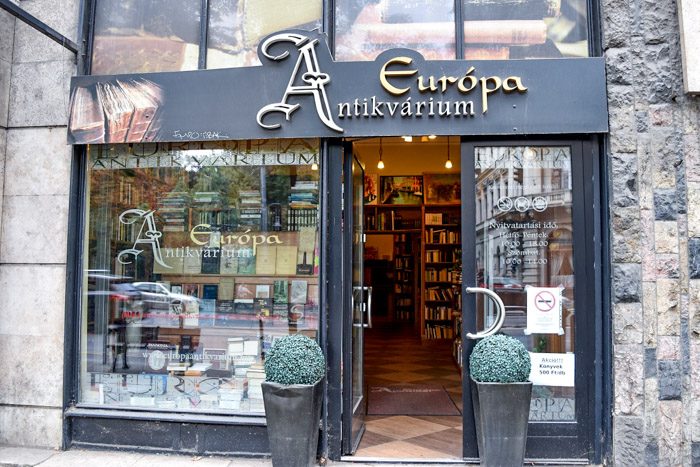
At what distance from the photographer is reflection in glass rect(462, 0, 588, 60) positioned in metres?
4.45

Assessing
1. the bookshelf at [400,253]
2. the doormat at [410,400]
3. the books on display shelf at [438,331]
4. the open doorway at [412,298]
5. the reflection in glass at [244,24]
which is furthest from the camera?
the bookshelf at [400,253]

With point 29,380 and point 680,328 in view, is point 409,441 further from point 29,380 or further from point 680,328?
point 29,380

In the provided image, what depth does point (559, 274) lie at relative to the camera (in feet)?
14.2

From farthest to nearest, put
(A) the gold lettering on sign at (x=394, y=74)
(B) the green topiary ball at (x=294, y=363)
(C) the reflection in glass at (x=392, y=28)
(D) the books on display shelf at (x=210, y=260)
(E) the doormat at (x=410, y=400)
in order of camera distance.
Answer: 1. (E) the doormat at (x=410, y=400)
2. (D) the books on display shelf at (x=210, y=260)
3. (C) the reflection in glass at (x=392, y=28)
4. (A) the gold lettering on sign at (x=394, y=74)
5. (B) the green topiary ball at (x=294, y=363)

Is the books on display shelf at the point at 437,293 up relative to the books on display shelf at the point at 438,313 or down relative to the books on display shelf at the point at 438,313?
up

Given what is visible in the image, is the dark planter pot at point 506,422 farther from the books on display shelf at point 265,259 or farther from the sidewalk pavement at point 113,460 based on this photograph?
the books on display shelf at point 265,259

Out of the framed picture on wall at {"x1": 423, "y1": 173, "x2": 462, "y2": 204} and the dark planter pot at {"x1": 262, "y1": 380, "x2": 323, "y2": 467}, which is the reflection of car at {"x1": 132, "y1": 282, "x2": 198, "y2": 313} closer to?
the dark planter pot at {"x1": 262, "y1": 380, "x2": 323, "y2": 467}

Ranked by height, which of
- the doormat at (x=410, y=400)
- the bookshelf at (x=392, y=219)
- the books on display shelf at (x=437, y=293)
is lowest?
the doormat at (x=410, y=400)

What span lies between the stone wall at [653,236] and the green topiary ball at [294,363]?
2.37 metres

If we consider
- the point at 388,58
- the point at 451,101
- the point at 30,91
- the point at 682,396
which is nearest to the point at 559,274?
the point at 682,396

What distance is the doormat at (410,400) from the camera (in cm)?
557

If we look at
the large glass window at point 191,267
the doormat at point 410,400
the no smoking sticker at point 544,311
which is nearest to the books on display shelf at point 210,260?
the large glass window at point 191,267

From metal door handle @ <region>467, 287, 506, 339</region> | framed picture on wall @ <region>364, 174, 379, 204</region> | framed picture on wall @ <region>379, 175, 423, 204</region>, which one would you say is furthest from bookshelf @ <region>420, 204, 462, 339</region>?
metal door handle @ <region>467, 287, 506, 339</region>

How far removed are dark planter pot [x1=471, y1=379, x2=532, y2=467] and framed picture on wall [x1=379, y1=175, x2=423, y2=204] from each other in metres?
7.08
